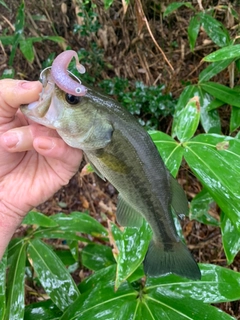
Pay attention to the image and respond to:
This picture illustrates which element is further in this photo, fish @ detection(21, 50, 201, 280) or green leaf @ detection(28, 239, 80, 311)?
green leaf @ detection(28, 239, 80, 311)

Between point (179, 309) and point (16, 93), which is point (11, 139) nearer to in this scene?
point (16, 93)

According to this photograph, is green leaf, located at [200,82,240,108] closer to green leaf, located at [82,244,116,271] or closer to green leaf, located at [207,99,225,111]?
green leaf, located at [207,99,225,111]

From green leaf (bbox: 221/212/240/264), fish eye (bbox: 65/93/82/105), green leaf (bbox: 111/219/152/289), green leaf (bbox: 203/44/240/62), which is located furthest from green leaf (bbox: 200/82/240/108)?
fish eye (bbox: 65/93/82/105)

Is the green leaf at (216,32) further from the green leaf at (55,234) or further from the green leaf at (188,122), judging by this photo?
the green leaf at (55,234)

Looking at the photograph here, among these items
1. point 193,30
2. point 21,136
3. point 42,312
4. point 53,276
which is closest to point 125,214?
point 21,136

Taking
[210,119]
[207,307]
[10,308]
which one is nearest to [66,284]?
[10,308]

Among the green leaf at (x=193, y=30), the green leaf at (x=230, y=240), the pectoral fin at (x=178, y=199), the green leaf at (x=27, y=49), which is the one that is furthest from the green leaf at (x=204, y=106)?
the pectoral fin at (x=178, y=199)
